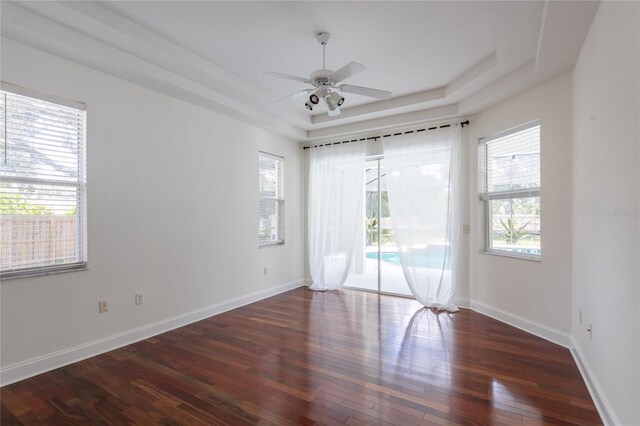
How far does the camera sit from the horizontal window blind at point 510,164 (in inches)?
138

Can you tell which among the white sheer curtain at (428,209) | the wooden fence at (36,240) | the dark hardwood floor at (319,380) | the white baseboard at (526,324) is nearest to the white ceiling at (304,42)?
the white sheer curtain at (428,209)

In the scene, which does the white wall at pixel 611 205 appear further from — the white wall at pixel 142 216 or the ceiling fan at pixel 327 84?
the white wall at pixel 142 216

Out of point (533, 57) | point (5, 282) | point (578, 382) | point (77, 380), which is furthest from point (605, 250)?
point (5, 282)

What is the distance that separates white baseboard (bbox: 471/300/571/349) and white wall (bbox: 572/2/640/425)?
1.48ft

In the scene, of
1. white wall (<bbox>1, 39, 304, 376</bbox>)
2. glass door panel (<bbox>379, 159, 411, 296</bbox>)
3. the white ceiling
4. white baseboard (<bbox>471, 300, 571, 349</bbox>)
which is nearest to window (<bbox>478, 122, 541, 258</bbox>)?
the white ceiling

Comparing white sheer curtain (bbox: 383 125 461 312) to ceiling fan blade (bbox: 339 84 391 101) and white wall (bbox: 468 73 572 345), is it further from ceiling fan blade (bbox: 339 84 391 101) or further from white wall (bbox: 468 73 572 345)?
ceiling fan blade (bbox: 339 84 391 101)

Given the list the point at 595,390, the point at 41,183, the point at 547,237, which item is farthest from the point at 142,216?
the point at 547,237

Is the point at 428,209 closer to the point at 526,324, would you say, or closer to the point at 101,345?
the point at 526,324

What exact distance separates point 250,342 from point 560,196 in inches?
133

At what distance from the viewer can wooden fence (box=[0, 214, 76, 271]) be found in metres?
2.49

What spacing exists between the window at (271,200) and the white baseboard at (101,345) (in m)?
1.10

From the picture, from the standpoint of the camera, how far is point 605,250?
82.4 inches

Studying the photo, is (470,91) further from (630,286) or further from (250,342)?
(250,342)

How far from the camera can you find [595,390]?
2211mm
